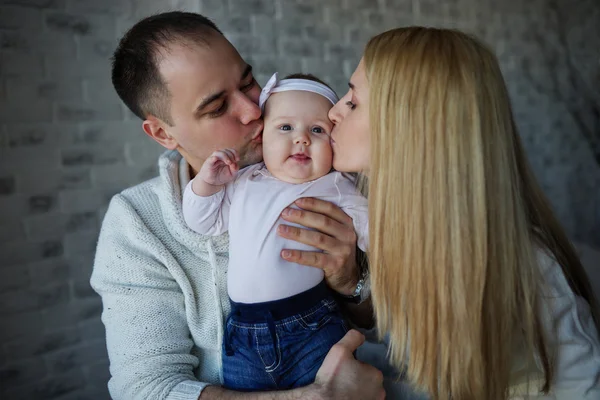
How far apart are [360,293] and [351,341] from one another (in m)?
0.30

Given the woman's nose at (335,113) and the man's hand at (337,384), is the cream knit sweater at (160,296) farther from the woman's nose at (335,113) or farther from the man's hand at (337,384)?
the woman's nose at (335,113)

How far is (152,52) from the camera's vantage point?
2035 mm

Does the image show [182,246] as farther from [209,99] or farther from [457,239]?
[457,239]

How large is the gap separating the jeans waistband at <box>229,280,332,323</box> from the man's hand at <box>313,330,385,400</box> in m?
0.16

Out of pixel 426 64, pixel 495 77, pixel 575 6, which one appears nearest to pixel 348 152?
pixel 426 64

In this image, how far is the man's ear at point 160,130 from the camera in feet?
7.01

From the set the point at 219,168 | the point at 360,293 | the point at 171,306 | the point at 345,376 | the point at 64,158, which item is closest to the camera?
the point at 345,376

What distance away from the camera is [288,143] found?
1.82m

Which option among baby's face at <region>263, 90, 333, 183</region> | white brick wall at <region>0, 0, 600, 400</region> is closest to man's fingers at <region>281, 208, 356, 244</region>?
baby's face at <region>263, 90, 333, 183</region>

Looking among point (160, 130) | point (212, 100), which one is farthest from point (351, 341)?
point (160, 130)

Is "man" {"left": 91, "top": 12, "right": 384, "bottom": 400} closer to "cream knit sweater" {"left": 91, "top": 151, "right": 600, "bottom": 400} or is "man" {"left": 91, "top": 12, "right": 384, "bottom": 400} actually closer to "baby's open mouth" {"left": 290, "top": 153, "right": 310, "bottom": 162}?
"cream knit sweater" {"left": 91, "top": 151, "right": 600, "bottom": 400}

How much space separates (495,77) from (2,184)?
2.65 metres

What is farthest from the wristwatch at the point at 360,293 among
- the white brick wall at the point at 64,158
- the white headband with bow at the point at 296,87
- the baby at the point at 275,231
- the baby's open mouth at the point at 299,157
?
the white brick wall at the point at 64,158

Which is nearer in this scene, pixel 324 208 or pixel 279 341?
pixel 279 341
